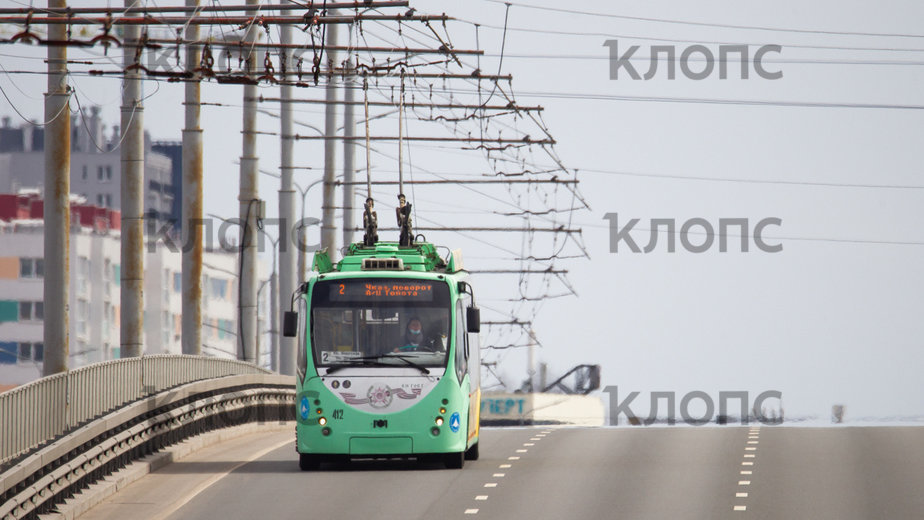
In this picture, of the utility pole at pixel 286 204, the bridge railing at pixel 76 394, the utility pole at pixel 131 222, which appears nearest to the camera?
the bridge railing at pixel 76 394

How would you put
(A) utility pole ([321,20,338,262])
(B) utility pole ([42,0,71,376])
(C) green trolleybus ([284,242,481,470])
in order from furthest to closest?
(A) utility pole ([321,20,338,262]), (B) utility pole ([42,0,71,376]), (C) green trolleybus ([284,242,481,470])

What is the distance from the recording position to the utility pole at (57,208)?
24031 millimetres

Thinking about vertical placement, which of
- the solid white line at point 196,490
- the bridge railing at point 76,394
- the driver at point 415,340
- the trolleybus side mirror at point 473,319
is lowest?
the solid white line at point 196,490

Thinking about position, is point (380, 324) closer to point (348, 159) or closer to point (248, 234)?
point (248, 234)

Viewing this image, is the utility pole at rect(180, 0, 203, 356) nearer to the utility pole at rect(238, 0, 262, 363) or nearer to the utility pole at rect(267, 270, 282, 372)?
the utility pole at rect(238, 0, 262, 363)

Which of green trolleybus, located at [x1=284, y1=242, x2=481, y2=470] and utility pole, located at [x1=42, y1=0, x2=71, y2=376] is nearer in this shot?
green trolleybus, located at [x1=284, y1=242, x2=481, y2=470]

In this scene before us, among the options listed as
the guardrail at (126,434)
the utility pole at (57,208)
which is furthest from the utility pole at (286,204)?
the utility pole at (57,208)

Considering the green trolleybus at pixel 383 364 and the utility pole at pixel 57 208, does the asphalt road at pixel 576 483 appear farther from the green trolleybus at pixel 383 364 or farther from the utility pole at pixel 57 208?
the utility pole at pixel 57 208

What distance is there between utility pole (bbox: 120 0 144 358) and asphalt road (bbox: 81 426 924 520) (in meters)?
2.70

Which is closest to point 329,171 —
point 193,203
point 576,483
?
point 193,203

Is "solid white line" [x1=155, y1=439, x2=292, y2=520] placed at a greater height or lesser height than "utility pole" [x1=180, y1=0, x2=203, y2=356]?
lesser

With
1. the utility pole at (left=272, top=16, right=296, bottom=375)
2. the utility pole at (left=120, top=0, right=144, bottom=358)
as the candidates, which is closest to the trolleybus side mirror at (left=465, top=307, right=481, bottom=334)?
the utility pole at (left=120, top=0, right=144, bottom=358)

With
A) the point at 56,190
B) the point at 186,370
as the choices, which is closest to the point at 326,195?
the point at 186,370

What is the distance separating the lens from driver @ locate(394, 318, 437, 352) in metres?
23.9
